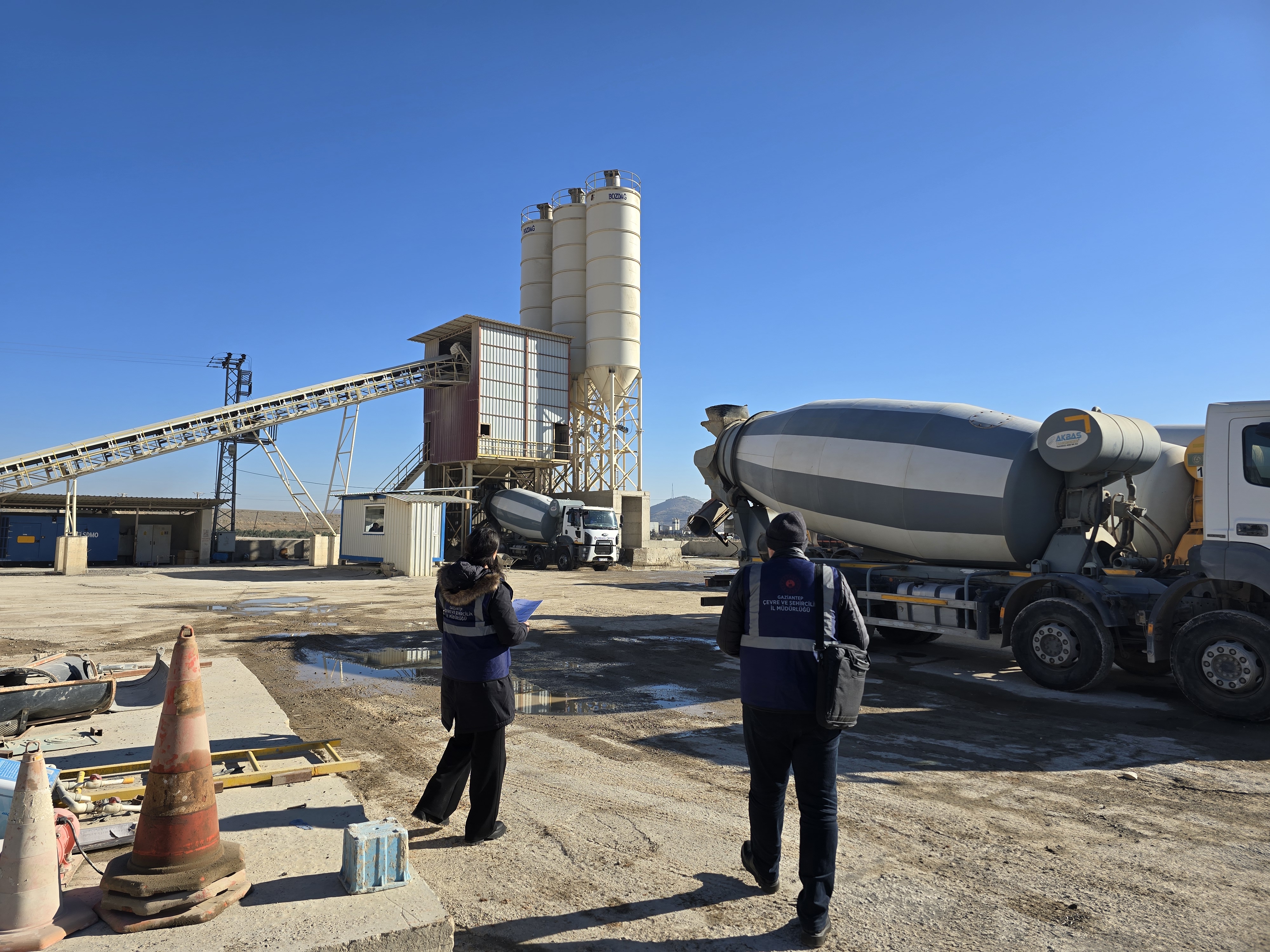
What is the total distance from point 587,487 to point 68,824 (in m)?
37.4

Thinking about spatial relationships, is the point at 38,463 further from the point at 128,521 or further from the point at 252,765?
the point at 252,765

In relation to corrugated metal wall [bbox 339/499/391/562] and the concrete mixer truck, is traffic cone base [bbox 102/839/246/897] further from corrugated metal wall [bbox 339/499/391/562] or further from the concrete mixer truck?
corrugated metal wall [bbox 339/499/391/562]

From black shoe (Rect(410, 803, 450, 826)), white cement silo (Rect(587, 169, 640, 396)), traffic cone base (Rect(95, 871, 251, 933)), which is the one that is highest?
white cement silo (Rect(587, 169, 640, 396))

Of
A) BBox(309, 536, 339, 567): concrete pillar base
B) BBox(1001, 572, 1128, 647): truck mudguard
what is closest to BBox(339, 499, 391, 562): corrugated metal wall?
BBox(309, 536, 339, 567): concrete pillar base

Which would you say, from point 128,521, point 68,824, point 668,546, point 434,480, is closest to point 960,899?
point 68,824

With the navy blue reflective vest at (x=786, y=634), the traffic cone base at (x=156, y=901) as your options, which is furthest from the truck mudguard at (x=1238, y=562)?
the traffic cone base at (x=156, y=901)

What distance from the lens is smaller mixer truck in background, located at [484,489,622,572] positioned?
32312 millimetres

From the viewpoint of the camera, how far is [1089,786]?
5.80 m

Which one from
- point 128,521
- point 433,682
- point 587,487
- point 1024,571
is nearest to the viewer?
point 433,682

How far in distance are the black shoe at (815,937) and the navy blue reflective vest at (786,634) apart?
3.21 ft

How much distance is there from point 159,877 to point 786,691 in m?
3.02

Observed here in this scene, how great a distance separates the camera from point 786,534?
4.02 m

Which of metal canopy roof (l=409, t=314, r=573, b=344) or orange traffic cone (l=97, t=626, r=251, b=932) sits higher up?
metal canopy roof (l=409, t=314, r=573, b=344)

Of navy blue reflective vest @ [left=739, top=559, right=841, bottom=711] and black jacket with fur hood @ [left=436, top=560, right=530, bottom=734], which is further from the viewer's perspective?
black jacket with fur hood @ [left=436, top=560, right=530, bottom=734]
